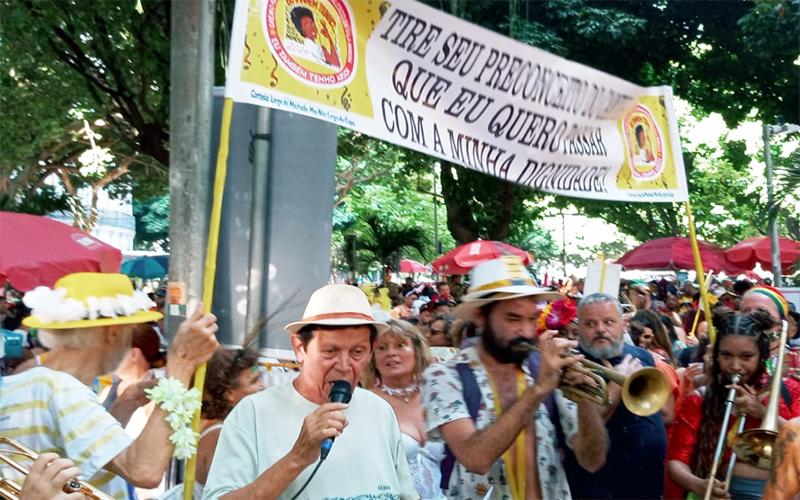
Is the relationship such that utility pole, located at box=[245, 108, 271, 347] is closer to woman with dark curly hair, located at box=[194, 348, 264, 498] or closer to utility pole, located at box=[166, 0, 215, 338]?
utility pole, located at box=[166, 0, 215, 338]

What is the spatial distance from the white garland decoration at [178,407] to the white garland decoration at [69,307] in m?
0.40

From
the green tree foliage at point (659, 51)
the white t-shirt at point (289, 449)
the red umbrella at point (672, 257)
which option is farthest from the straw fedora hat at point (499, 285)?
the red umbrella at point (672, 257)

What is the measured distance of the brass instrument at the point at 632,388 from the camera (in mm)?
3355

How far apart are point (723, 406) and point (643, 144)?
2446 mm

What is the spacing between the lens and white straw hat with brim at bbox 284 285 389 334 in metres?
2.92

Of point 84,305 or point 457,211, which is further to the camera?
point 457,211

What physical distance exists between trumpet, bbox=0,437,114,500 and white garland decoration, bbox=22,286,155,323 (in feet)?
1.56

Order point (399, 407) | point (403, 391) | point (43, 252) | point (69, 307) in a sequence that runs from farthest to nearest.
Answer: point (43, 252), point (403, 391), point (399, 407), point (69, 307)

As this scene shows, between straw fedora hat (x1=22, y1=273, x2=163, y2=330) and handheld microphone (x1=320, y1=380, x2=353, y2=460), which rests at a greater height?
straw fedora hat (x1=22, y1=273, x2=163, y2=330)

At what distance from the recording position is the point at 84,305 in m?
3.17

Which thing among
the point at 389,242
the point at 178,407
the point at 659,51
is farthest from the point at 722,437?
the point at 389,242

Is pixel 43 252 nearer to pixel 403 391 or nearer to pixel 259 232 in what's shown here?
pixel 259 232

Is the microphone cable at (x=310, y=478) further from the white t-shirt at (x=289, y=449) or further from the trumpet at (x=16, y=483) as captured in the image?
the trumpet at (x=16, y=483)

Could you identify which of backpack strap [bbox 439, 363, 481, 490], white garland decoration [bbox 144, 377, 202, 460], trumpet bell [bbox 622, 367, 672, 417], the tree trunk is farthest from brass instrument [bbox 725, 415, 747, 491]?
the tree trunk
